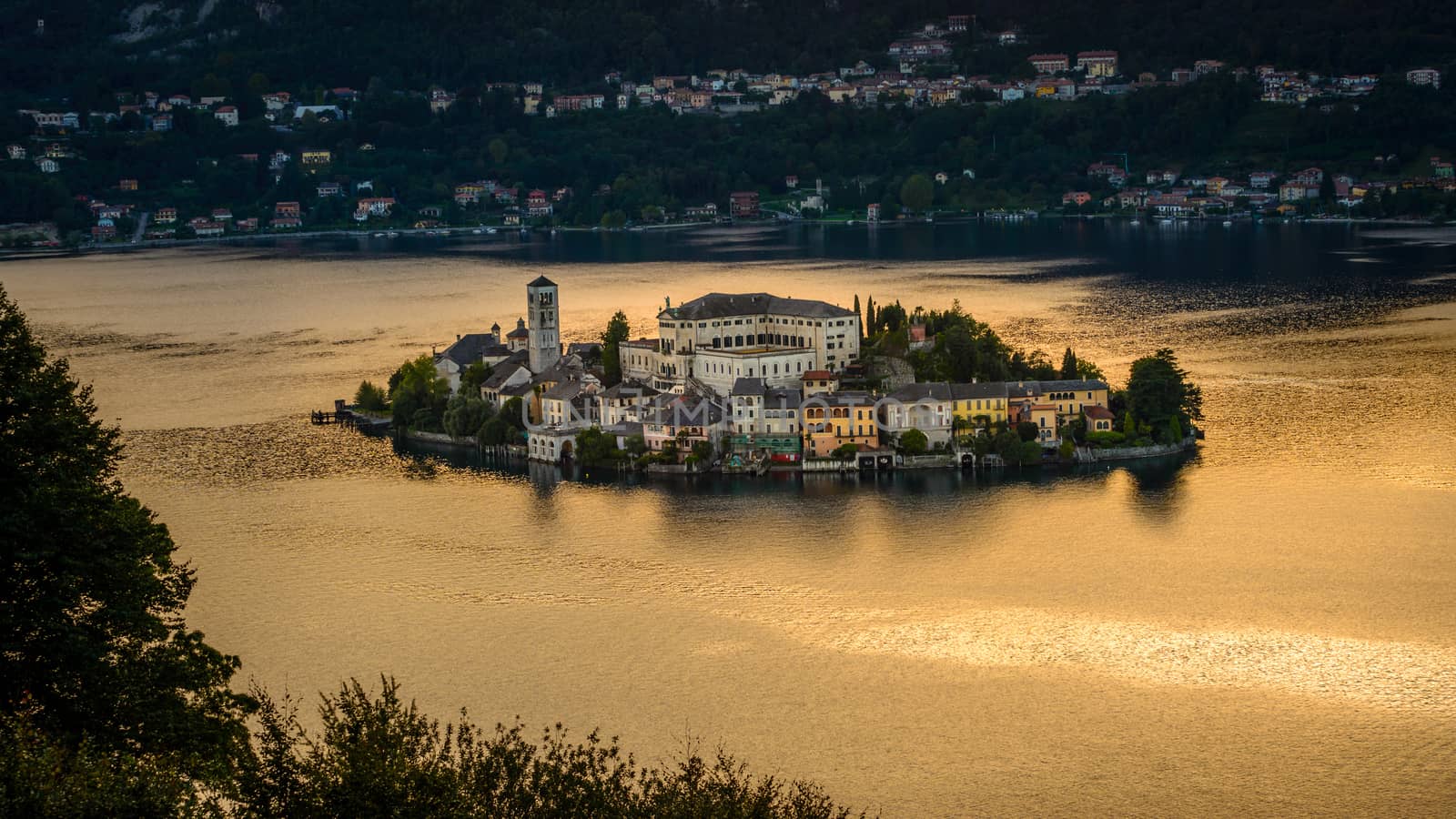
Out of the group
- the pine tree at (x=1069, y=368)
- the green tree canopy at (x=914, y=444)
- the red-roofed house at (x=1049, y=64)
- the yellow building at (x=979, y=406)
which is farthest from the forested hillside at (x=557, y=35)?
the green tree canopy at (x=914, y=444)

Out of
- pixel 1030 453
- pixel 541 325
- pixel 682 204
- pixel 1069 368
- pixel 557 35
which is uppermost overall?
pixel 557 35

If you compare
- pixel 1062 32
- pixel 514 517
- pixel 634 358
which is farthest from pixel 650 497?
pixel 1062 32

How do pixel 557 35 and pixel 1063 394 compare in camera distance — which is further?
pixel 557 35

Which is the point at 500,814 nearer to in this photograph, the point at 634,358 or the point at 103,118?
the point at 634,358

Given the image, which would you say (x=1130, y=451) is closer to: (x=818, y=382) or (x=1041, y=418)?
(x=1041, y=418)

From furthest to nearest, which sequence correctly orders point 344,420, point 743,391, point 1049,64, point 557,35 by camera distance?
point 557,35 → point 1049,64 → point 344,420 → point 743,391

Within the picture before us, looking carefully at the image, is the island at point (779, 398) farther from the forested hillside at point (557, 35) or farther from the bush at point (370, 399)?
the forested hillside at point (557, 35)

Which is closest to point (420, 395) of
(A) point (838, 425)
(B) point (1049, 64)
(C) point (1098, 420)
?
(A) point (838, 425)
